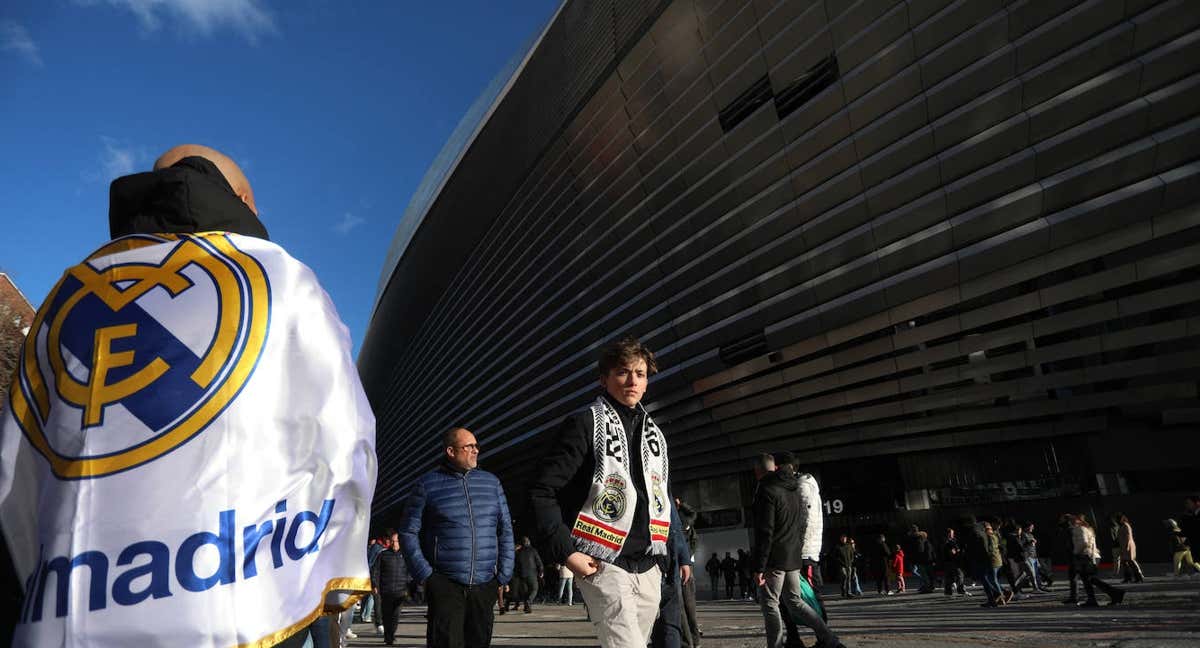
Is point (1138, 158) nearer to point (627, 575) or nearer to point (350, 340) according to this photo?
point (627, 575)

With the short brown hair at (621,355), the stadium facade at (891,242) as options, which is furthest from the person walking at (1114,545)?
the short brown hair at (621,355)

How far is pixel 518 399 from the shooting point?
117ft

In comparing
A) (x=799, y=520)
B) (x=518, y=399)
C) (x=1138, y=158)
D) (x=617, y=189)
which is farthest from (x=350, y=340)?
(x=518, y=399)

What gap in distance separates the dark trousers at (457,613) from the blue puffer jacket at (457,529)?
2.4 inches

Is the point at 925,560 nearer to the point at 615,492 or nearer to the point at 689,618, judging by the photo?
the point at 689,618

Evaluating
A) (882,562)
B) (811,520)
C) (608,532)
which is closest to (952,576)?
(882,562)

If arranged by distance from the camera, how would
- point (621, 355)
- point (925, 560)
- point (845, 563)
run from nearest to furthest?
point (621, 355), point (925, 560), point (845, 563)

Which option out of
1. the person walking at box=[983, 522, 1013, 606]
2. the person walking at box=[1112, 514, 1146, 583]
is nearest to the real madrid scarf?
the person walking at box=[983, 522, 1013, 606]

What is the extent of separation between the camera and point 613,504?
104 inches

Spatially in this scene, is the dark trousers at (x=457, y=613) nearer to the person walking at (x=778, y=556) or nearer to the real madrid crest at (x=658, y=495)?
the real madrid crest at (x=658, y=495)

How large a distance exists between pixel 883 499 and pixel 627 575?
2236 cm

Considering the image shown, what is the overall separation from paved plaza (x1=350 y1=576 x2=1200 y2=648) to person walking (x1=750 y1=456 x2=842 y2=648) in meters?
1.08

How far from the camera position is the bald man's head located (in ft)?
5.23

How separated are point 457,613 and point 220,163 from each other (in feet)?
10.4
